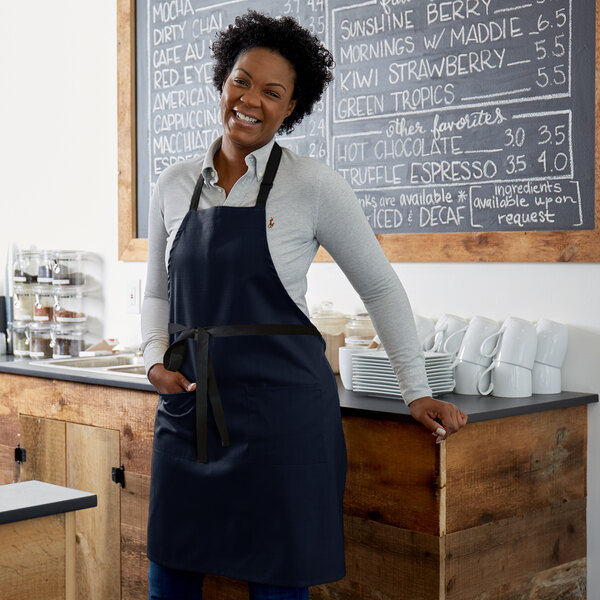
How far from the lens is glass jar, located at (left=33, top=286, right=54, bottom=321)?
138 inches

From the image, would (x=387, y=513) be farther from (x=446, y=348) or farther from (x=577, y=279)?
(x=577, y=279)

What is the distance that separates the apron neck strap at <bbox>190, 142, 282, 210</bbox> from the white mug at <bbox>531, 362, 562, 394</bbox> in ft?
2.98

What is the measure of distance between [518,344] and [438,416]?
50 centimetres

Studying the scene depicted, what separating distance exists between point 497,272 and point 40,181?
217 centimetres

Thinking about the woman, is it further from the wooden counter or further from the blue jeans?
the wooden counter

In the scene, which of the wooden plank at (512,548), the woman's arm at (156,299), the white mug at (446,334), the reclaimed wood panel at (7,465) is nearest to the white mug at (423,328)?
the white mug at (446,334)

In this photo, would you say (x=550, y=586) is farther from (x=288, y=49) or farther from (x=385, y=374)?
(x=288, y=49)

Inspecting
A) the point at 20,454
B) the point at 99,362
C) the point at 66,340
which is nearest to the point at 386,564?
the point at 20,454

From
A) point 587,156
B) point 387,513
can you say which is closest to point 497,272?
point 587,156

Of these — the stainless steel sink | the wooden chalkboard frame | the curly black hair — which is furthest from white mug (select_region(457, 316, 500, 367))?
the stainless steel sink

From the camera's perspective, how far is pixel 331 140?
9.43ft

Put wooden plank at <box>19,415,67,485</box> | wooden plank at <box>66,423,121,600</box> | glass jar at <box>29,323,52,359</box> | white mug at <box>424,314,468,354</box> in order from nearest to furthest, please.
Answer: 1. white mug at <box>424,314,468,354</box>
2. wooden plank at <box>66,423,121,600</box>
3. wooden plank at <box>19,415,67,485</box>
4. glass jar at <box>29,323,52,359</box>

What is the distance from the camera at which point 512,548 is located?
2115 mm

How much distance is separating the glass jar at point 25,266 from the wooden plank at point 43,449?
0.78 m
